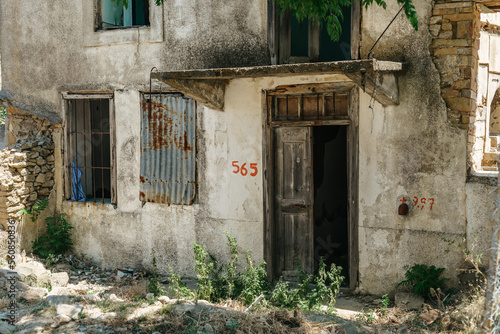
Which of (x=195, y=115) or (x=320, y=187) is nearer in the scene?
(x=195, y=115)

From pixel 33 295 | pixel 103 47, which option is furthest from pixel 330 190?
pixel 33 295

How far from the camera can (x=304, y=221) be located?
7.53m

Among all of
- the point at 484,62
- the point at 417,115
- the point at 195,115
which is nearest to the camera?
the point at 417,115

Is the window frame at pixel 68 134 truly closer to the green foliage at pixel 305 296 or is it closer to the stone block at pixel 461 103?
the green foliage at pixel 305 296

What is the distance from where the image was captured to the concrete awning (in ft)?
18.8

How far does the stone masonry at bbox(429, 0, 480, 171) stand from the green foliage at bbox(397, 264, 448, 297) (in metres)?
1.54

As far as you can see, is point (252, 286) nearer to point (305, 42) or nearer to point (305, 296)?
point (305, 296)

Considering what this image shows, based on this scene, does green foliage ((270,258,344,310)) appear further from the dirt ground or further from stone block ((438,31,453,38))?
stone block ((438,31,453,38))

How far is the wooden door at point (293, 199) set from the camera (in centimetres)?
744

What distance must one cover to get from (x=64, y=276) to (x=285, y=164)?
3.66m

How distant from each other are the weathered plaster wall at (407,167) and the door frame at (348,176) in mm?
87

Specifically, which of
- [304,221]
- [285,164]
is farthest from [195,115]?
[304,221]

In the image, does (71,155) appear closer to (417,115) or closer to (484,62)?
(417,115)

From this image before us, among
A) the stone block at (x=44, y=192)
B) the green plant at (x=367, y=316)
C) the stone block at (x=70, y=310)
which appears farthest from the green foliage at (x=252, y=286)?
the stone block at (x=44, y=192)
